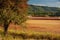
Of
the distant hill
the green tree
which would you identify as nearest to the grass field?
the distant hill

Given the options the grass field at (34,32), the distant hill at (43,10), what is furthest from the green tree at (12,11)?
the distant hill at (43,10)

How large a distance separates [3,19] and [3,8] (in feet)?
1.97

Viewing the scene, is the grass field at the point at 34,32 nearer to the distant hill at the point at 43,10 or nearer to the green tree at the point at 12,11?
the distant hill at the point at 43,10

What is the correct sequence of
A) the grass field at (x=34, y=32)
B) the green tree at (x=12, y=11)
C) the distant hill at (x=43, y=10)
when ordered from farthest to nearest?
the distant hill at (x=43, y=10), the green tree at (x=12, y=11), the grass field at (x=34, y=32)

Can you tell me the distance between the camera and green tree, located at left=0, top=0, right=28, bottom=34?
1216 cm

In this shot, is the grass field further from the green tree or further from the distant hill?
the green tree

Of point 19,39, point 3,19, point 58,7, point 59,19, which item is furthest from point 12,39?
point 59,19

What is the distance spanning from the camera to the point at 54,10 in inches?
736

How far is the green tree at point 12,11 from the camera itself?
1216 cm

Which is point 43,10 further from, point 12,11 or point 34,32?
point 12,11

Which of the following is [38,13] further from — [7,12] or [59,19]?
[7,12]

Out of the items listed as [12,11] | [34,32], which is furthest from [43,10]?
[12,11]

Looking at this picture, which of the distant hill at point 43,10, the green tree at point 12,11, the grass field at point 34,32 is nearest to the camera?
the grass field at point 34,32

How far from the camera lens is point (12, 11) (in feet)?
40.4
